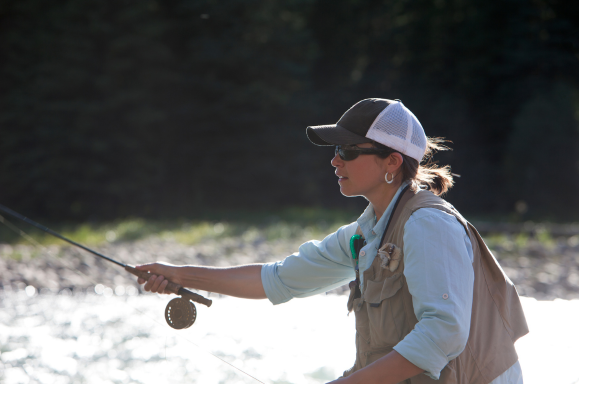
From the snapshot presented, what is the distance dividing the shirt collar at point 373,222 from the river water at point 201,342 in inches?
89.7

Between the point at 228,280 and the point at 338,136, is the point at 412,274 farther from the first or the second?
the point at 228,280

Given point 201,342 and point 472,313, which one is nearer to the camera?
point 472,313

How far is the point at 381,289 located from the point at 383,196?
288mm

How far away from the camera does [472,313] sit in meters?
1.58

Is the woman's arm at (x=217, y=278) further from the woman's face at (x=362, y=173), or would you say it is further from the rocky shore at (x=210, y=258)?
the rocky shore at (x=210, y=258)

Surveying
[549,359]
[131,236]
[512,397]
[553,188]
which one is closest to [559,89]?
[553,188]

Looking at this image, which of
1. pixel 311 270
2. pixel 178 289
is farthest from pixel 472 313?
pixel 178 289

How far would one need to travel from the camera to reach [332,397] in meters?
1.76

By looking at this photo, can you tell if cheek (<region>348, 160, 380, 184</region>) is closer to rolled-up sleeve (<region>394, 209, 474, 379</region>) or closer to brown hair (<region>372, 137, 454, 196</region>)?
brown hair (<region>372, 137, 454, 196</region>)

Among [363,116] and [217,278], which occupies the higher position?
[363,116]

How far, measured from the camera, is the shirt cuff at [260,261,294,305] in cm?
208

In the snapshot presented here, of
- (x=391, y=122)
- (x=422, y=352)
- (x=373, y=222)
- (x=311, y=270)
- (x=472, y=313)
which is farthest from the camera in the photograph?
(x=311, y=270)

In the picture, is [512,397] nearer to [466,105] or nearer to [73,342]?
[73,342]

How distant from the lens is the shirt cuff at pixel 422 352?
147 cm
